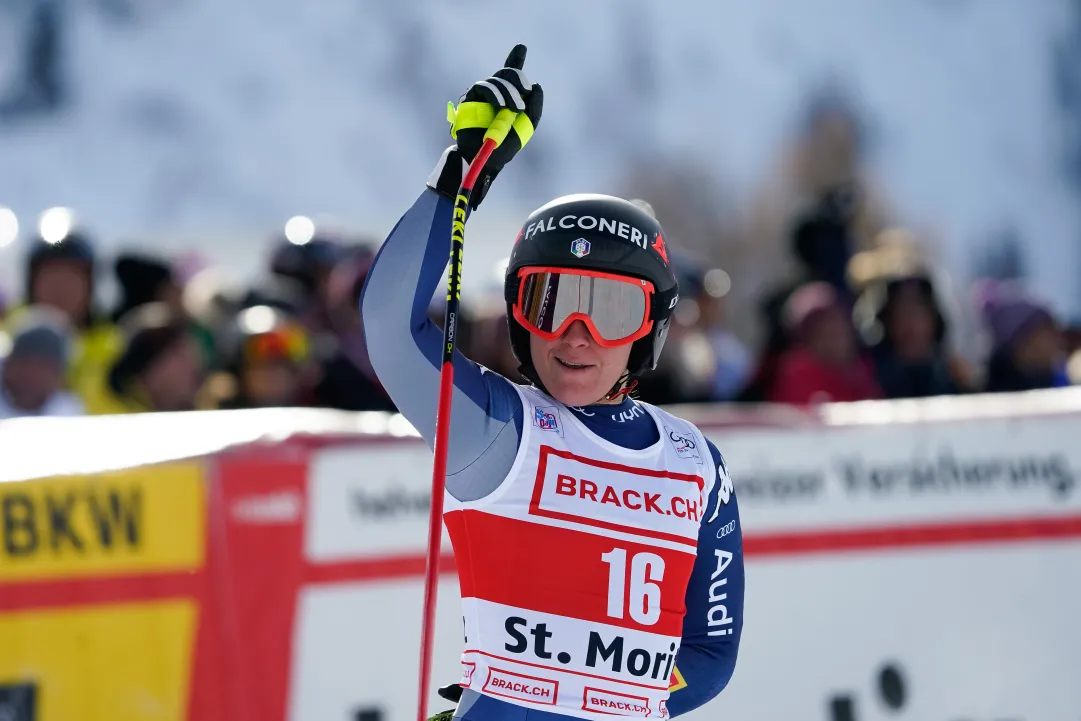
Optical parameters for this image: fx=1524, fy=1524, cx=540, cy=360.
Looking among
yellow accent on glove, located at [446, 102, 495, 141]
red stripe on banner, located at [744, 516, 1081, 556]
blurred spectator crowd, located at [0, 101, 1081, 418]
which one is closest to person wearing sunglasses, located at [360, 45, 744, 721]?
yellow accent on glove, located at [446, 102, 495, 141]

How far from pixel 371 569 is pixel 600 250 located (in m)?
2.41

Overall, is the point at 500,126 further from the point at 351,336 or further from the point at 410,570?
the point at 351,336

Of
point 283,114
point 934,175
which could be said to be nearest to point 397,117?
point 283,114

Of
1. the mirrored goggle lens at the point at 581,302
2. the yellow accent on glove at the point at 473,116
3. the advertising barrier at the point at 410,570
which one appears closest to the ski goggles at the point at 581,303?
the mirrored goggle lens at the point at 581,302

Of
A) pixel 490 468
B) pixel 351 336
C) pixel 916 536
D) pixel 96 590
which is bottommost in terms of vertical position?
pixel 96 590

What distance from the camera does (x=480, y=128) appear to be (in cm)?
322

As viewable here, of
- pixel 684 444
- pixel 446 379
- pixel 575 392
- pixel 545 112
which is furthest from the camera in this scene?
pixel 545 112

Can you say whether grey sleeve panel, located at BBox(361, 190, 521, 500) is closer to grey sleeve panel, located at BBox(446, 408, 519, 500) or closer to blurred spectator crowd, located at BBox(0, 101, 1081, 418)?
grey sleeve panel, located at BBox(446, 408, 519, 500)

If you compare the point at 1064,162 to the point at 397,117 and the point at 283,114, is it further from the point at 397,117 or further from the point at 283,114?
the point at 283,114

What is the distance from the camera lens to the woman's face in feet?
11.2

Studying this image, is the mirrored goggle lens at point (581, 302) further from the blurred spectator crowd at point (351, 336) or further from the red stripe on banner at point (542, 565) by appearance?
the blurred spectator crowd at point (351, 336)

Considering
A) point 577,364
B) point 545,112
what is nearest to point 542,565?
point 577,364

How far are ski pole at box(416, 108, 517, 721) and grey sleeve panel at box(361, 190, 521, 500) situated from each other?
43 mm

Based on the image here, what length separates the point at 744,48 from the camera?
3041cm
